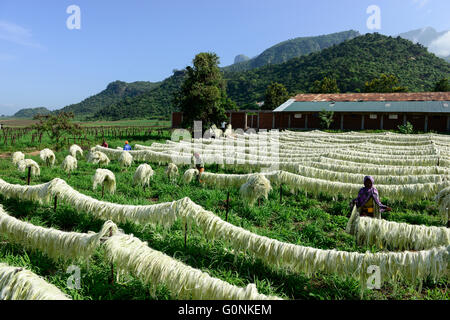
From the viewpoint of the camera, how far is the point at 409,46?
3612 inches

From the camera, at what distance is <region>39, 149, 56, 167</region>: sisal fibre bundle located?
14422 millimetres

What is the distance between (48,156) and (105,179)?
729cm

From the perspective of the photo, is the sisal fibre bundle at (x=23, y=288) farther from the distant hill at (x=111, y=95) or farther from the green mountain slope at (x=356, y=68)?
the distant hill at (x=111, y=95)

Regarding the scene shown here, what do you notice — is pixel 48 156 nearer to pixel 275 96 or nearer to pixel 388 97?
pixel 388 97

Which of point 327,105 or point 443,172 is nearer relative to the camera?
point 443,172

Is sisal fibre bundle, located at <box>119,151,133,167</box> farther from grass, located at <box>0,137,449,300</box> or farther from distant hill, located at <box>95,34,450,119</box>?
distant hill, located at <box>95,34,450,119</box>

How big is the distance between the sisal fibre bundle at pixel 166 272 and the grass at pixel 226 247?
0.31m

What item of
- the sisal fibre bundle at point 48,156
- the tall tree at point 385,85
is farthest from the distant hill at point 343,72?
the sisal fibre bundle at point 48,156

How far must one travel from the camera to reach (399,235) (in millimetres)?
5613

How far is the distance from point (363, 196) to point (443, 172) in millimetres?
6552

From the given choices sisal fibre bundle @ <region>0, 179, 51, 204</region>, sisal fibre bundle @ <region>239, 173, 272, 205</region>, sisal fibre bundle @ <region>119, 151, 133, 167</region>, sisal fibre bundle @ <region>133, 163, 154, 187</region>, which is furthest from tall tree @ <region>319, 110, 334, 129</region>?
sisal fibre bundle @ <region>0, 179, 51, 204</region>

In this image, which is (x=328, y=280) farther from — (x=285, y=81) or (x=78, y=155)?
(x=285, y=81)

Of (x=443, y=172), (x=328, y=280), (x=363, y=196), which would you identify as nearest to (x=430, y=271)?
(x=328, y=280)
